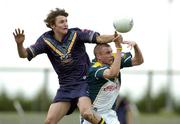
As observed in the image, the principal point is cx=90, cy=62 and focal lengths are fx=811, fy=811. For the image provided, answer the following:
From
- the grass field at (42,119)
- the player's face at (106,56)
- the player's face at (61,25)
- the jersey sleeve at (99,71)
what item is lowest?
the grass field at (42,119)

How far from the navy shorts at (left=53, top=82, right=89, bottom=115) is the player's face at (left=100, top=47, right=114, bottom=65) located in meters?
0.57

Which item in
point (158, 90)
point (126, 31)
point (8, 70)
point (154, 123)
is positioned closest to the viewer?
point (126, 31)

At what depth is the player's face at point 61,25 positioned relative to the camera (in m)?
13.0

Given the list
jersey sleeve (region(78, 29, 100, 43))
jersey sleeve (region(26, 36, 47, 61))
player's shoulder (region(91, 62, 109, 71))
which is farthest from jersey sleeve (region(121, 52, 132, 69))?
jersey sleeve (region(26, 36, 47, 61))

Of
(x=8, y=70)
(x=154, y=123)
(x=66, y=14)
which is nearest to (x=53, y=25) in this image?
(x=66, y=14)

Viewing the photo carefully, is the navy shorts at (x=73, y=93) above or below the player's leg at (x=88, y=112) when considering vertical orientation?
above

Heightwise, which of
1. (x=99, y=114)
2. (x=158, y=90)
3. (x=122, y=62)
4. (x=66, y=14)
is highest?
(x=66, y=14)

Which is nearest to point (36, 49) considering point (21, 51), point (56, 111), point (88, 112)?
point (21, 51)

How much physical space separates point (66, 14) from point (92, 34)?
23.1 inches

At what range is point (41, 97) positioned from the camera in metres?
27.0

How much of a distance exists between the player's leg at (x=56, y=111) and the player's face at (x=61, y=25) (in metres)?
1.16

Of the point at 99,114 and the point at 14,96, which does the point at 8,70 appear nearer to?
the point at 14,96

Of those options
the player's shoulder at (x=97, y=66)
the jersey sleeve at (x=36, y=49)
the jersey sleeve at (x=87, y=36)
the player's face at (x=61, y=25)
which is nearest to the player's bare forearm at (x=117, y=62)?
the player's shoulder at (x=97, y=66)

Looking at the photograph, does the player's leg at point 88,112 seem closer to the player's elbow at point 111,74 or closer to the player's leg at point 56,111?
the player's leg at point 56,111
